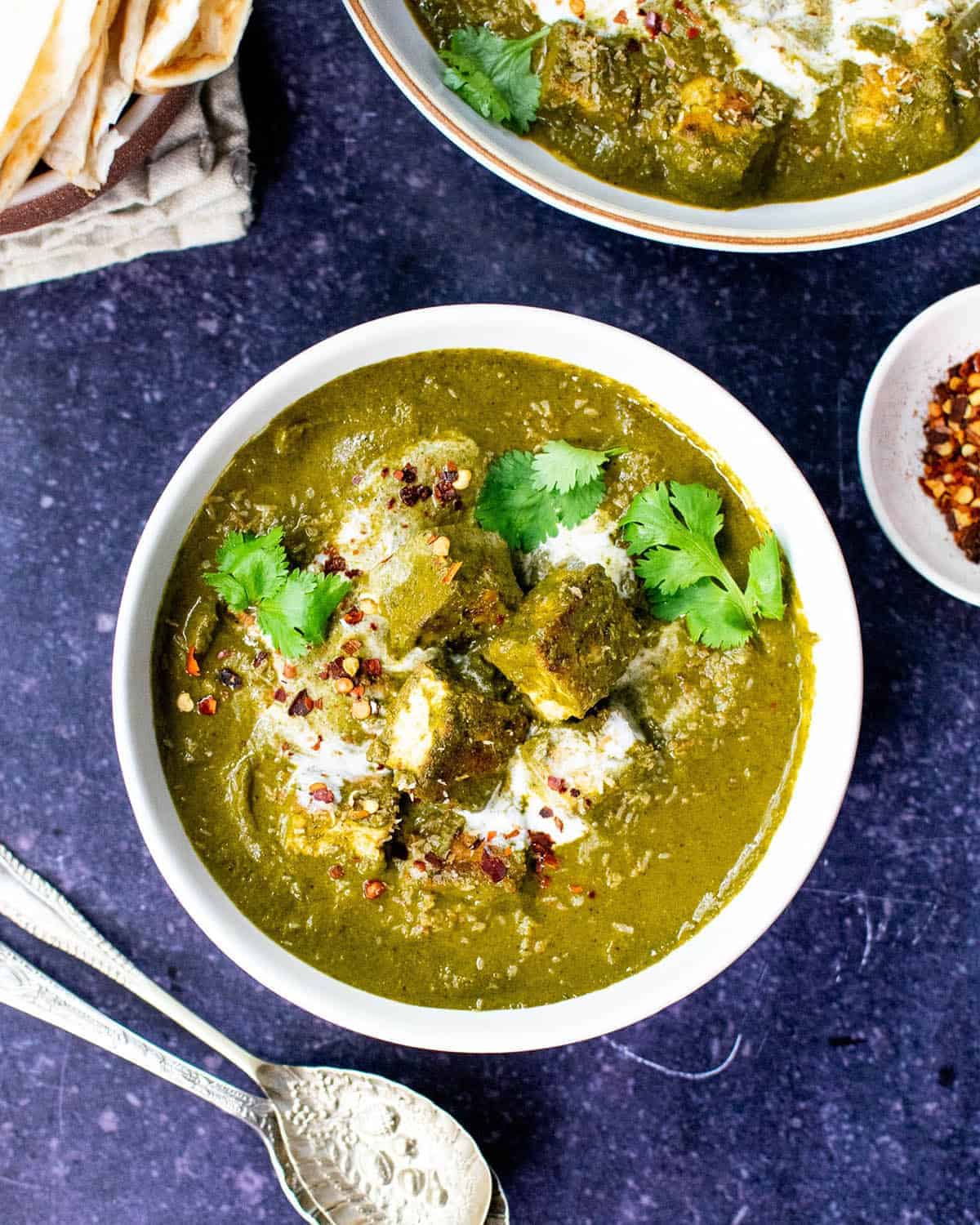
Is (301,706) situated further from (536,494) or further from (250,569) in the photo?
(536,494)

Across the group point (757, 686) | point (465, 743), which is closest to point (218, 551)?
point (465, 743)

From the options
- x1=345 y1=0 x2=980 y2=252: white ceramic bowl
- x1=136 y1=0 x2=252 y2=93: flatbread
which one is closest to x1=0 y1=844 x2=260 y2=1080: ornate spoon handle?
x1=136 y1=0 x2=252 y2=93: flatbread

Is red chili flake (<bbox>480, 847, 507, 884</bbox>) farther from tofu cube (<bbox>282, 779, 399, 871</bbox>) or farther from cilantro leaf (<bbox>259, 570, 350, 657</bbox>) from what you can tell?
cilantro leaf (<bbox>259, 570, 350, 657</bbox>)

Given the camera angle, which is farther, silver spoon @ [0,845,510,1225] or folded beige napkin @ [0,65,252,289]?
silver spoon @ [0,845,510,1225]

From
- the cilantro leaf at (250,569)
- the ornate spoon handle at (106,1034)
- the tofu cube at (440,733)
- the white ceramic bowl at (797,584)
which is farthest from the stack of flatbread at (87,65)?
the ornate spoon handle at (106,1034)

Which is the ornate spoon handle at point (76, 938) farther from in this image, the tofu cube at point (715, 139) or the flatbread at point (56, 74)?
the tofu cube at point (715, 139)

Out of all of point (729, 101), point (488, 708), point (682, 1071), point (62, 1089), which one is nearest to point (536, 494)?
point (488, 708)
